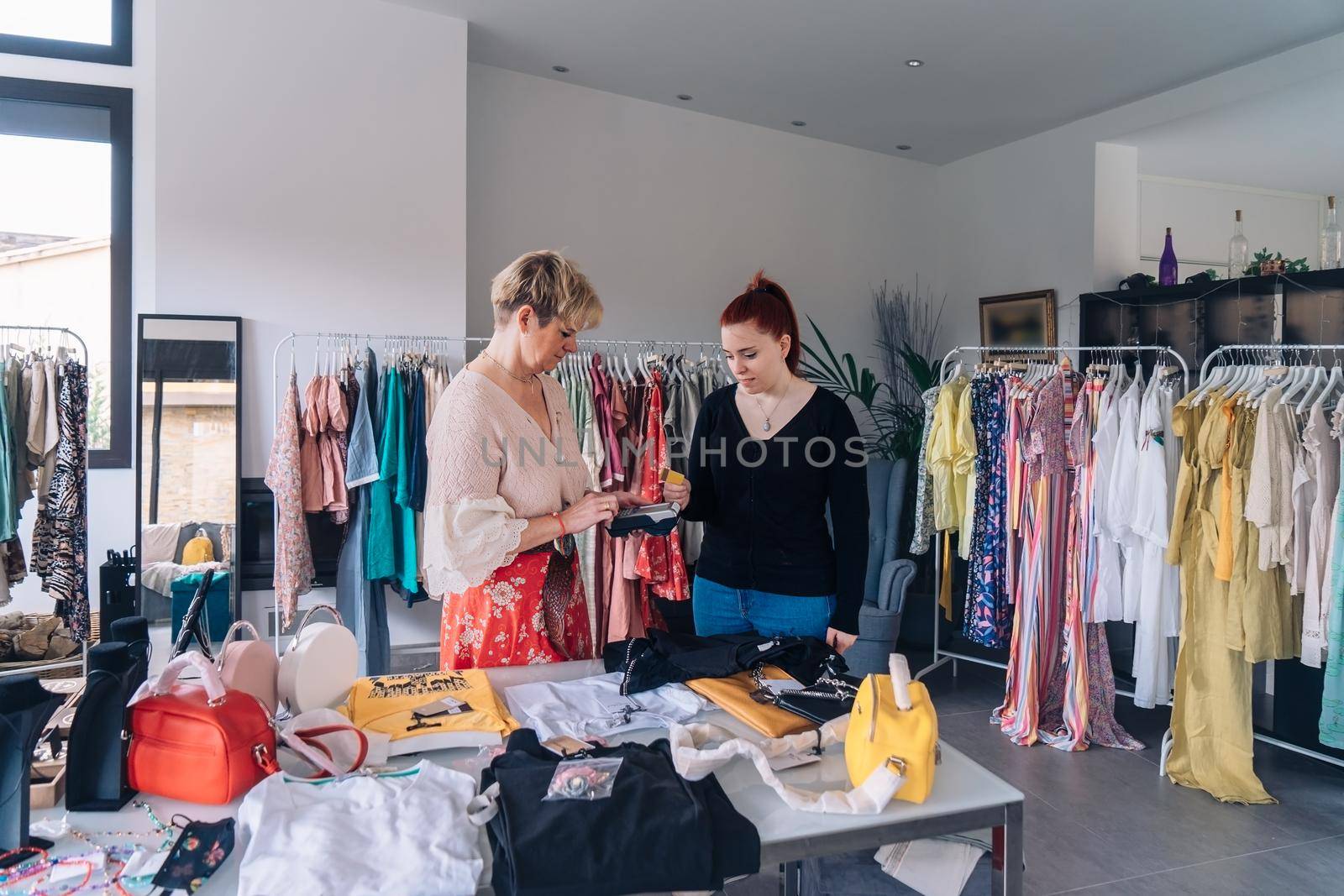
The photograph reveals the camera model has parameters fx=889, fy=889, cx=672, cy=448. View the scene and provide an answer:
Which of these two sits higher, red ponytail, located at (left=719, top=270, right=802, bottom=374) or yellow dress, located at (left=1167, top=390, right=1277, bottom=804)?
red ponytail, located at (left=719, top=270, right=802, bottom=374)

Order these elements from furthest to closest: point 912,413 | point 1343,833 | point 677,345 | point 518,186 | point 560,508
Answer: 1. point 912,413
2. point 677,345
3. point 518,186
4. point 1343,833
5. point 560,508

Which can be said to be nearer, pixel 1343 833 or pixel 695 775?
pixel 695 775

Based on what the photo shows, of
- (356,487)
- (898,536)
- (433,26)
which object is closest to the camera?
(356,487)

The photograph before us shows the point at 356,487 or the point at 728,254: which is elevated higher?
the point at 728,254

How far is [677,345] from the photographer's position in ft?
18.1

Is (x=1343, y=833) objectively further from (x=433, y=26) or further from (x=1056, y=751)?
(x=433, y=26)

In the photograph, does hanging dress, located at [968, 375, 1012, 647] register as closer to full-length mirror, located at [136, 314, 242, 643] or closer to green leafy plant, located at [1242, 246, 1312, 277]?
green leafy plant, located at [1242, 246, 1312, 277]

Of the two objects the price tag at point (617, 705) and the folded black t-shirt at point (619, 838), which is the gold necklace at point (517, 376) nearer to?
the price tag at point (617, 705)

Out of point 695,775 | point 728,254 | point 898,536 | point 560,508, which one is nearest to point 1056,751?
point 898,536

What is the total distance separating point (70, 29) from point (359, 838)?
443 centimetres

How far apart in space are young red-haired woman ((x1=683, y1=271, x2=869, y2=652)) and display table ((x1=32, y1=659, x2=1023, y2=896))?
2.48ft

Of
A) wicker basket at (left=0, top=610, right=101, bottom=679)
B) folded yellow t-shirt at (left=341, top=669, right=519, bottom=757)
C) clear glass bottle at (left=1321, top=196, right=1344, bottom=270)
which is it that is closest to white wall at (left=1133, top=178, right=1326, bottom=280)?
clear glass bottle at (left=1321, top=196, right=1344, bottom=270)

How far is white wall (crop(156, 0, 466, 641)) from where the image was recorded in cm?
392

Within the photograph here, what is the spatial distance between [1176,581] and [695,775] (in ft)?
9.89
